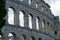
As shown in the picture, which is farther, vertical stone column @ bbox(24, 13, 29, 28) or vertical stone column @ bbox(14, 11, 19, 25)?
vertical stone column @ bbox(24, 13, 29, 28)

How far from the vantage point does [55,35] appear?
52781mm

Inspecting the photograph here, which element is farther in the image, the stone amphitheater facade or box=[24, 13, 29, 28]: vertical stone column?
box=[24, 13, 29, 28]: vertical stone column

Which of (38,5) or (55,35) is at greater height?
(38,5)

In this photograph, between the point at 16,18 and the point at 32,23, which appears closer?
the point at 16,18

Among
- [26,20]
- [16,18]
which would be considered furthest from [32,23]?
[16,18]

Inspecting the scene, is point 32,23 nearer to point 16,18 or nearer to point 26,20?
point 26,20

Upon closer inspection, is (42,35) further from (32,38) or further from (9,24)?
(9,24)

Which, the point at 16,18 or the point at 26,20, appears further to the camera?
the point at 26,20

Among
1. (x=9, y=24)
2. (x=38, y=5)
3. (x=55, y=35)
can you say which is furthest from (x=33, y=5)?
(x=55, y=35)

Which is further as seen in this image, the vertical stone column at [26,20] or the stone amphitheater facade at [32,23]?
the vertical stone column at [26,20]

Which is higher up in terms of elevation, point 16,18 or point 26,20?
point 16,18

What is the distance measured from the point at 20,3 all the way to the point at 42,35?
743 centimetres

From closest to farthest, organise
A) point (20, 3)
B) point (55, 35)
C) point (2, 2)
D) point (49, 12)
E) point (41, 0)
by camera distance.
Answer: point (2, 2), point (20, 3), point (41, 0), point (49, 12), point (55, 35)

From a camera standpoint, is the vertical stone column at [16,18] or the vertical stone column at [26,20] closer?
the vertical stone column at [16,18]
